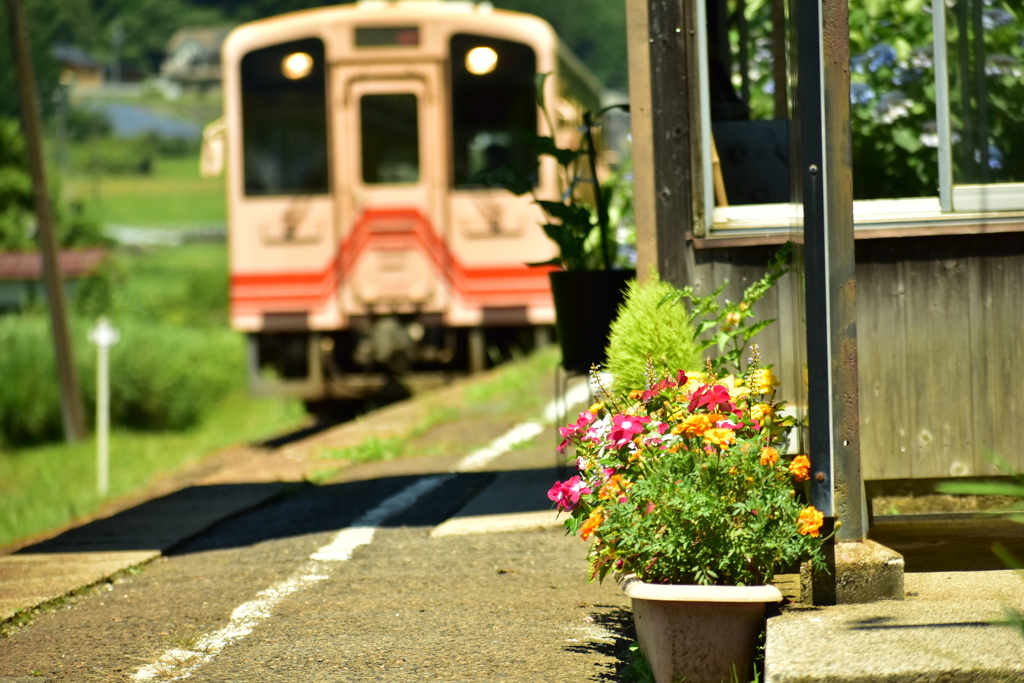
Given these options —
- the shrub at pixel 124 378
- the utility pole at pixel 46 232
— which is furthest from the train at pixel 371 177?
the shrub at pixel 124 378

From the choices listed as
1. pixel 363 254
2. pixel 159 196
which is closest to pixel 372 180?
pixel 363 254

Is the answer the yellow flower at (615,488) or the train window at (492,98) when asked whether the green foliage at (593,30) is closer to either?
the train window at (492,98)

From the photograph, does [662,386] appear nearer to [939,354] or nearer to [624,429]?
[624,429]

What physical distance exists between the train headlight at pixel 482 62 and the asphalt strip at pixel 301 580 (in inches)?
167

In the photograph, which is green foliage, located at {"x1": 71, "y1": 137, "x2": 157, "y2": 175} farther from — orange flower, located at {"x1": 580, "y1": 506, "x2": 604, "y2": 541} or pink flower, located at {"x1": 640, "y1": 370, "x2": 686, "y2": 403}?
orange flower, located at {"x1": 580, "y1": 506, "x2": 604, "y2": 541}

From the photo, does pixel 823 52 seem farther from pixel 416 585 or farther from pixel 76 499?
pixel 76 499

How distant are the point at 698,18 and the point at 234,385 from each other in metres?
19.2

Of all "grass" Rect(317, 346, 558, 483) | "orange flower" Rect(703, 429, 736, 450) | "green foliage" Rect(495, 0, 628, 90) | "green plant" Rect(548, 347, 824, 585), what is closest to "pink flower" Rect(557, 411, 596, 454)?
"green plant" Rect(548, 347, 824, 585)

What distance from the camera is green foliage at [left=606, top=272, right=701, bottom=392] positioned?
369 cm

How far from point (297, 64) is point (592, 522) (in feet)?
27.6

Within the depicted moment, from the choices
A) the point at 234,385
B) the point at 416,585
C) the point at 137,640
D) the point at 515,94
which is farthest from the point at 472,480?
the point at 234,385

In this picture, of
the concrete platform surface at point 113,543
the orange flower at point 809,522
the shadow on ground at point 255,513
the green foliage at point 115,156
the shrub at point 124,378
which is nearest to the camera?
the orange flower at point 809,522

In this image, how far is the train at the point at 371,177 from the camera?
10.8 meters

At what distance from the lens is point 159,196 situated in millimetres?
80000
